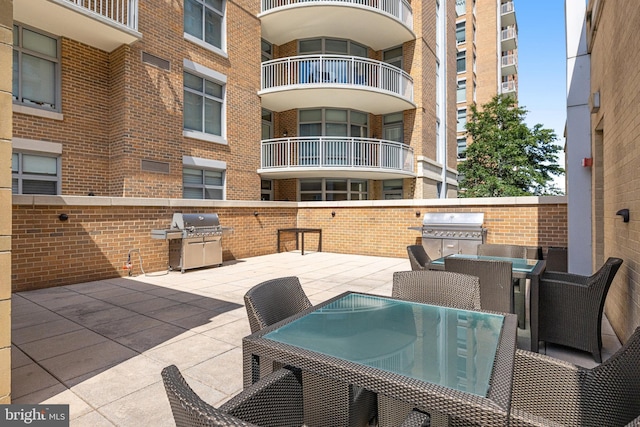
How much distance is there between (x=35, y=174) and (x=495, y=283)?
1021 centimetres

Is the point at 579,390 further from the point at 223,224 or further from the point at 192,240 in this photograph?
Answer: the point at 223,224

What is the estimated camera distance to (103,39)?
895 centimetres

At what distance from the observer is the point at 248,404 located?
4.92 ft

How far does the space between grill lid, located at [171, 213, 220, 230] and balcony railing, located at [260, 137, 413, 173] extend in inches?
184

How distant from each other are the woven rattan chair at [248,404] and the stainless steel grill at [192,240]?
23.5 ft

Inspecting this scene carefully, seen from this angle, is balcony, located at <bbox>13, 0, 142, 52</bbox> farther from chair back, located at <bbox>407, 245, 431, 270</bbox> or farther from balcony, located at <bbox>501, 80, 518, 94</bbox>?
balcony, located at <bbox>501, 80, 518, 94</bbox>

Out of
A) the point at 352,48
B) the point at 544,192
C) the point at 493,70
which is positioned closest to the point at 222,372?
the point at 352,48

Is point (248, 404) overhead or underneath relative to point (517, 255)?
underneath

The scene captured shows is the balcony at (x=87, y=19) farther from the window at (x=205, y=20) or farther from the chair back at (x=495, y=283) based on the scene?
the chair back at (x=495, y=283)

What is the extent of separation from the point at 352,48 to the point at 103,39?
10211 millimetres

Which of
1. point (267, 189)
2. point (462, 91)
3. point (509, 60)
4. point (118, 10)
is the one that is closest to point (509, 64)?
point (509, 60)

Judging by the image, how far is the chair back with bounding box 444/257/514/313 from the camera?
3.66 m

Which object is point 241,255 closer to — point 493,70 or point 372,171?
point 372,171

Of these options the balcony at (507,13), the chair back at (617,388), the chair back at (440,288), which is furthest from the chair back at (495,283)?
the balcony at (507,13)
